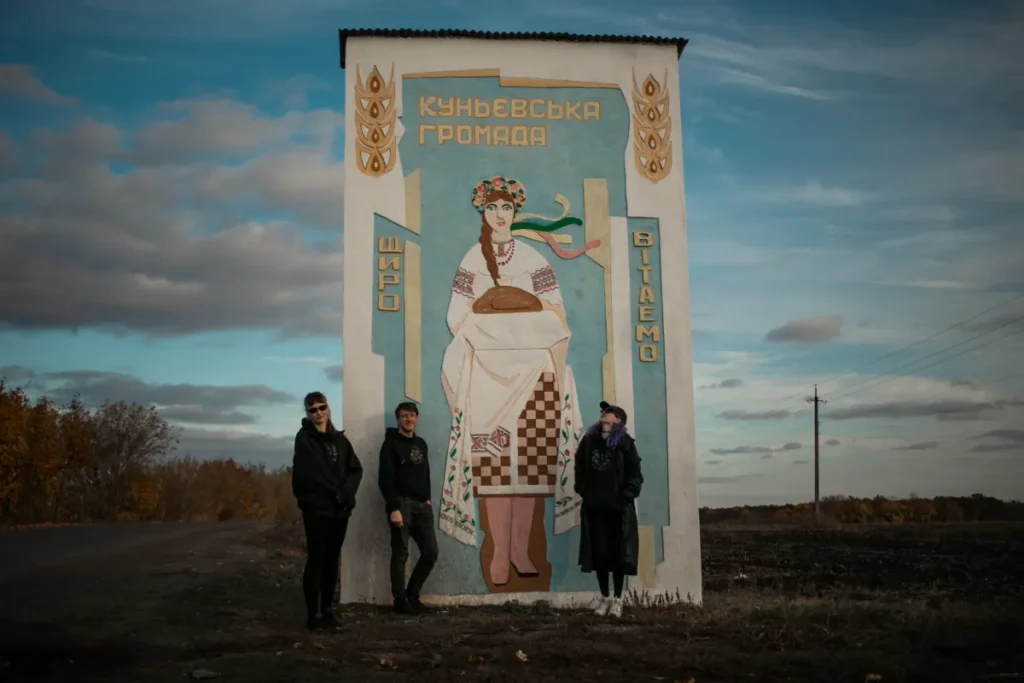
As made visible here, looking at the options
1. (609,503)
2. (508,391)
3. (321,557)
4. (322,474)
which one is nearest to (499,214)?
(508,391)

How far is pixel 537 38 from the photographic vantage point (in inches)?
445

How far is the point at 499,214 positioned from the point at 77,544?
1093cm

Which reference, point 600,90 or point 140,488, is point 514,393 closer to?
point 600,90

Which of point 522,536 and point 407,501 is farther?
point 522,536

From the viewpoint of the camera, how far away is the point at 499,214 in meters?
10.9

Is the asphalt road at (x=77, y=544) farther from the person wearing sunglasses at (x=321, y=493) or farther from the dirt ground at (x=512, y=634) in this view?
the person wearing sunglasses at (x=321, y=493)

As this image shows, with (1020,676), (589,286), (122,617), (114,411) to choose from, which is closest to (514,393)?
(589,286)

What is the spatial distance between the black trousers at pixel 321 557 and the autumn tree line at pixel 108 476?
22.8 m

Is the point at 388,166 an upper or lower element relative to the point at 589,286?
upper

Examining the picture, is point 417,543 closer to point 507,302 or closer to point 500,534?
point 500,534

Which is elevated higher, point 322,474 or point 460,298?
point 460,298

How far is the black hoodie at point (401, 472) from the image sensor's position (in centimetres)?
968

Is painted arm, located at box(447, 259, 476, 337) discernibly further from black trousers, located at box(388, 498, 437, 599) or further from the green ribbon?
black trousers, located at box(388, 498, 437, 599)

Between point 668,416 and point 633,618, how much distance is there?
246 cm
